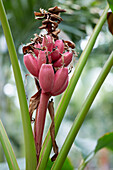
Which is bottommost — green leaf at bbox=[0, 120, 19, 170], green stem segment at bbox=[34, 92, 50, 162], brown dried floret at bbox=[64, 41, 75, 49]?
green leaf at bbox=[0, 120, 19, 170]

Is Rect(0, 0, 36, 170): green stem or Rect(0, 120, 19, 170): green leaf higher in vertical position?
Rect(0, 0, 36, 170): green stem

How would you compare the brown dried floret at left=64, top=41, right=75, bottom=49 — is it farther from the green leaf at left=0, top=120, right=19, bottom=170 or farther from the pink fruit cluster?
the green leaf at left=0, top=120, right=19, bottom=170

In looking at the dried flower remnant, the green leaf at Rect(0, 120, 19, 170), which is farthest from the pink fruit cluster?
the green leaf at Rect(0, 120, 19, 170)

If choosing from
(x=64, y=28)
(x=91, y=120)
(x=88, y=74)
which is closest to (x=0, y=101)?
(x=64, y=28)

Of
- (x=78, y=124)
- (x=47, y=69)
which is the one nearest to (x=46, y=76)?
(x=47, y=69)

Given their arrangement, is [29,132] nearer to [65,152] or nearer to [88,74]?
[65,152]

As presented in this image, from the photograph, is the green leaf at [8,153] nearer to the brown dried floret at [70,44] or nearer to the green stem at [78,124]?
the green stem at [78,124]

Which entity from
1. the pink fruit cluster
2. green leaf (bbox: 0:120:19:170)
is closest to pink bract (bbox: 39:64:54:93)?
the pink fruit cluster

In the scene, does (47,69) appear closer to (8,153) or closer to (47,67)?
(47,67)
